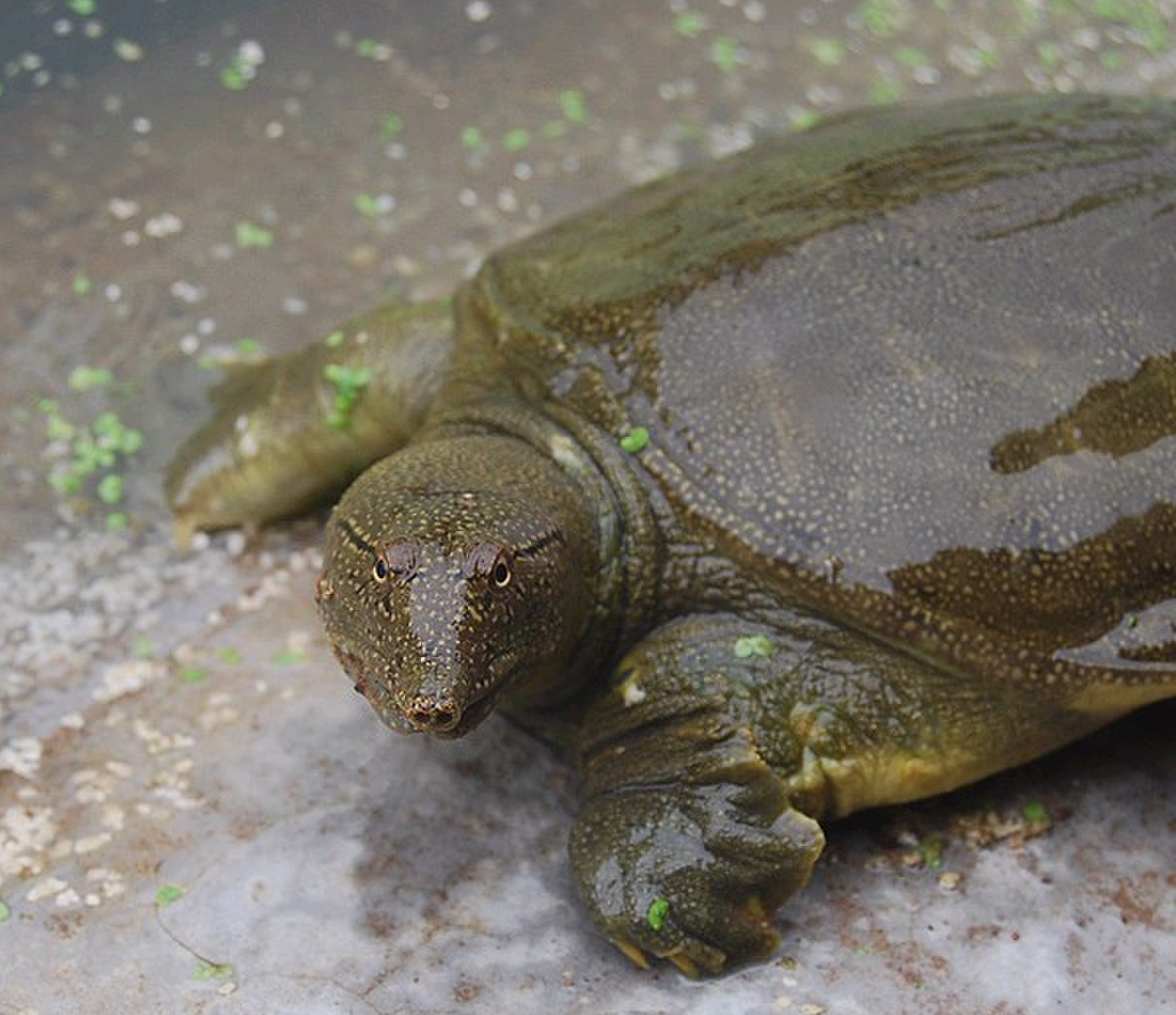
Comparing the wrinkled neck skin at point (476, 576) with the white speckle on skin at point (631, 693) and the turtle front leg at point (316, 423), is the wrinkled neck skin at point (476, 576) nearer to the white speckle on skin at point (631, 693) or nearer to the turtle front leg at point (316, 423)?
the white speckle on skin at point (631, 693)

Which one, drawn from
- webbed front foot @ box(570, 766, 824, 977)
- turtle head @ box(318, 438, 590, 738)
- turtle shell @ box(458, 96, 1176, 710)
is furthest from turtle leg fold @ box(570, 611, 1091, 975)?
turtle head @ box(318, 438, 590, 738)

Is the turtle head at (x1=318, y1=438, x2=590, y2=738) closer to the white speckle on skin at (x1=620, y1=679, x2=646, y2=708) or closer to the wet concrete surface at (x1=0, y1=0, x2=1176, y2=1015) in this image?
the white speckle on skin at (x1=620, y1=679, x2=646, y2=708)

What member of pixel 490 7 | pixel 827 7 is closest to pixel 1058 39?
pixel 827 7

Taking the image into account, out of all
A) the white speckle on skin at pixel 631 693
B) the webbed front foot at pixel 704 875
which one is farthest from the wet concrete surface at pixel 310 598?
the white speckle on skin at pixel 631 693

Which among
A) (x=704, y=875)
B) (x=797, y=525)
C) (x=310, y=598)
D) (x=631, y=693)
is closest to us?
(x=704, y=875)

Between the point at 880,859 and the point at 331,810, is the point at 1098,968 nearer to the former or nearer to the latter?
the point at 880,859

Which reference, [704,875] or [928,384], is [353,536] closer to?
[704,875]

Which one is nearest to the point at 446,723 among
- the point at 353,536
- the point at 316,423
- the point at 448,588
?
the point at 448,588

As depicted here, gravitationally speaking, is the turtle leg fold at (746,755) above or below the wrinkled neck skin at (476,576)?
below

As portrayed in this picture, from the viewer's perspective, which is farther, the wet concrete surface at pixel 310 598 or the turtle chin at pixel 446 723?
the wet concrete surface at pixel 310 598
